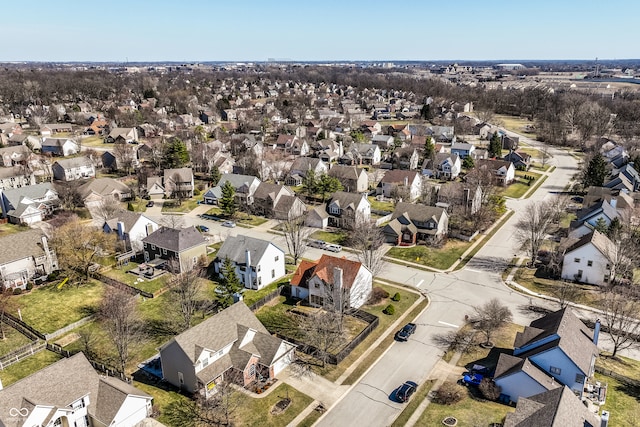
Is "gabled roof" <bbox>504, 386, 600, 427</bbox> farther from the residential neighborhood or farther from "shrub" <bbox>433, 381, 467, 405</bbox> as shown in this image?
"shrub" <bbox>433, 381, 467, 405</bbox>

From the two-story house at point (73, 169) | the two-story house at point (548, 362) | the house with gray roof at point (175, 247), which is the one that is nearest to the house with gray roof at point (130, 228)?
the house with gray roof at point (175, 247)

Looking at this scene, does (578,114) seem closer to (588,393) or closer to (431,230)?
(431,230)

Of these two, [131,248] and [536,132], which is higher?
[536,132]

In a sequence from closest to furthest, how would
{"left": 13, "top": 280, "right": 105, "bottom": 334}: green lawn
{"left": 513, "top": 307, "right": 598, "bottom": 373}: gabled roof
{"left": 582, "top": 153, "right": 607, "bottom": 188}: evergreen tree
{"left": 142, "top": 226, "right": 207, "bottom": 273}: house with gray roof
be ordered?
1. {"left": 513, "top": 307, "right": 598, "bottom": 373}: gabled roof
2. {"left": 13, "top": 280, "right": 105, "bottom": 334}: green lawn
3. {"left": 142, "top": 226, "right": 207, "bottom": 273}: house with gray roof
4. {"left": 582, "top": 153, "right": 607, "bottom": 188}: evergreen tree

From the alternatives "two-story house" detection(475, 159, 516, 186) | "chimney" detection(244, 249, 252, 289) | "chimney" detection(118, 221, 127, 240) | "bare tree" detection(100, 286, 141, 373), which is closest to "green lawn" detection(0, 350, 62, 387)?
"bare tree" detection(100, 286, 141, 373)

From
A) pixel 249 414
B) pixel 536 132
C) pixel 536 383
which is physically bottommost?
pixel 249 414

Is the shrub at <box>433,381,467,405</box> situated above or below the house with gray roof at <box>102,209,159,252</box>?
below

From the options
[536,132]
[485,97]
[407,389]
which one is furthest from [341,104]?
[407,389]
